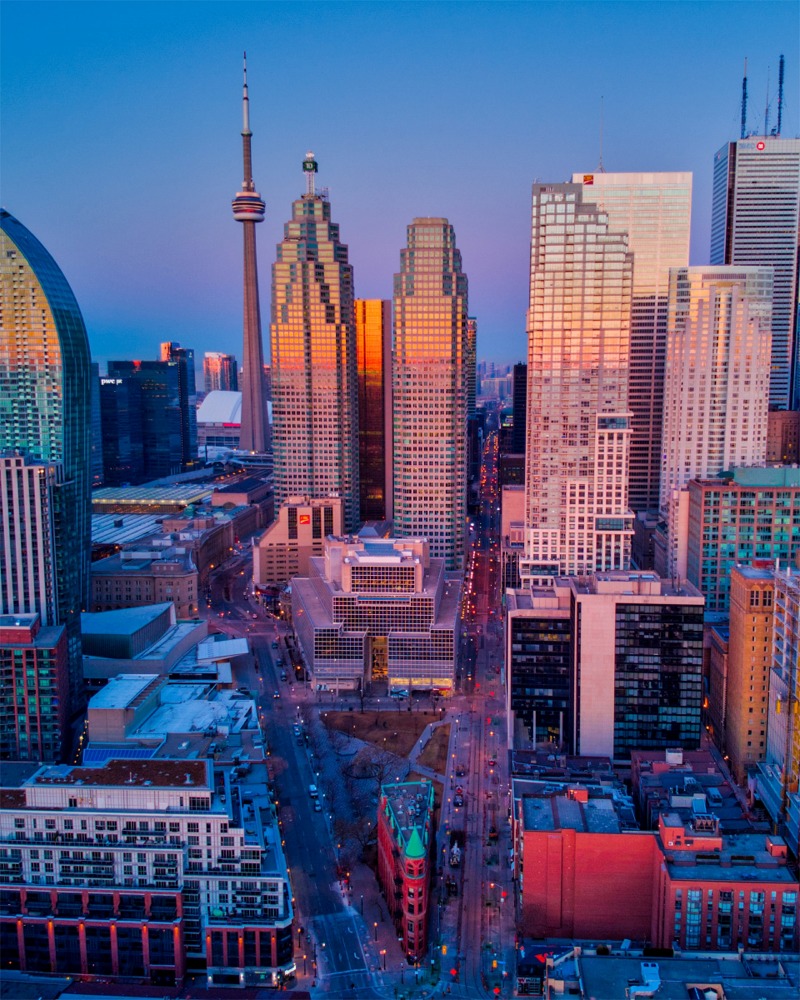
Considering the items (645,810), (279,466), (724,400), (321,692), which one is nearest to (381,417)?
(279,466)

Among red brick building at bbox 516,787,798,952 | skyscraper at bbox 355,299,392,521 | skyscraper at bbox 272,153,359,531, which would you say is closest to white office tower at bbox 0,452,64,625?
red brick building at bbox 516,787,798,952

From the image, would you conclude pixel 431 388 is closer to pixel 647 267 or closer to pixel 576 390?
pixel 576 390

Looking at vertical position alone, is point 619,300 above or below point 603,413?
above

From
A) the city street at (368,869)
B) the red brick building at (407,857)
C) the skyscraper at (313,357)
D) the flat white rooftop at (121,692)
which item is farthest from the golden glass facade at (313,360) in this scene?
the red brick building at (407,857)

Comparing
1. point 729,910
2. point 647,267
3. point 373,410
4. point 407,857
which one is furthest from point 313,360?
point 729,910

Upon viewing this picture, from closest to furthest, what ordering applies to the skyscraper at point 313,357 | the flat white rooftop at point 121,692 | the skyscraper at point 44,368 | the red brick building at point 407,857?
the red brick building at point 407,857, the flat white rooftop at point 121,692, the skyscraper at point 44,368, the skyscraper at point 313,357

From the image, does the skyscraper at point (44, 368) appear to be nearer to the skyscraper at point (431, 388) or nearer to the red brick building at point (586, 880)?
the skyscraper at point (431, 388)

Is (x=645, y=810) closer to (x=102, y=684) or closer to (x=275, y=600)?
(x=102, y=684)
